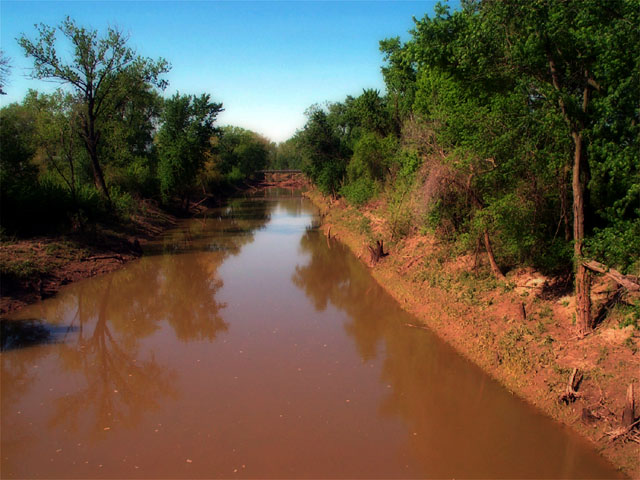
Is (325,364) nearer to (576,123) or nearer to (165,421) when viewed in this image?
(165,421)

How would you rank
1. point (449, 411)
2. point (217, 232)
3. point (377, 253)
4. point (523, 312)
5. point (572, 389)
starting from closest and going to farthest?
point (572, 389) < point (449, 411) < point (523, 312) < point (377, 253) < point (217, 232)

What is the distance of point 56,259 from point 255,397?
44.5 ft

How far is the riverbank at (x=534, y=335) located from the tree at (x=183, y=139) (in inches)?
923

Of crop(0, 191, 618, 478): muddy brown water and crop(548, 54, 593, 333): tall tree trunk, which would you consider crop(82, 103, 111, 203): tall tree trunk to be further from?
crop(548, 54, 593, 333): tall tree trunk

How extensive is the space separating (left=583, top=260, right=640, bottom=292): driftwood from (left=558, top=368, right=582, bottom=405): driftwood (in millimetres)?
1898

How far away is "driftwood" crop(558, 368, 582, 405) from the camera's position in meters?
8.10

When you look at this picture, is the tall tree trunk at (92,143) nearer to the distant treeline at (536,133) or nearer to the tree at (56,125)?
the tree at (56,125)

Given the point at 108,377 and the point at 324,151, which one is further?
the point at 324,151

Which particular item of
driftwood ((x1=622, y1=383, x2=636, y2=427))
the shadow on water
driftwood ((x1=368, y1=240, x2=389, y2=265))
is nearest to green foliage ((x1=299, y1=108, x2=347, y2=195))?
driftwood ((x1=368, y1=240, x2=389, y2=265))

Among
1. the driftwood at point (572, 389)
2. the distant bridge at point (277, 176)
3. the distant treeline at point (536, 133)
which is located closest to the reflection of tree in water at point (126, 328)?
the driftwood at point (572, 389)

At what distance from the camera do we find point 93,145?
1011 inches

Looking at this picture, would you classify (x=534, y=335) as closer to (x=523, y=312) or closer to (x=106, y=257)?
(x=523, y=312)

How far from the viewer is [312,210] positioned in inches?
1832

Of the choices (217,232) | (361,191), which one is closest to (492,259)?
(361,191)
